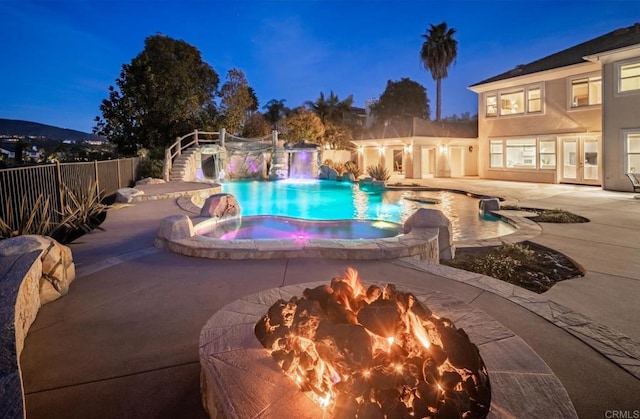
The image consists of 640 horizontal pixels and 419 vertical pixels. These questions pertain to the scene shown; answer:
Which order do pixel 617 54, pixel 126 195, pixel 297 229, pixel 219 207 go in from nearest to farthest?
pixel 219 207, pixel 297 229, pixel 126 195, pixel 617 54

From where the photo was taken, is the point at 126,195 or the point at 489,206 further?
the point at 126,195

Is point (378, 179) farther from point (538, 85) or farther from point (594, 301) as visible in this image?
point (594, 301)

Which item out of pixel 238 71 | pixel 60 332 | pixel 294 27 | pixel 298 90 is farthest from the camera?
pixel 298 90

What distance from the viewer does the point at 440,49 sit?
3250 cm

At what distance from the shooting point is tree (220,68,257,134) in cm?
2876

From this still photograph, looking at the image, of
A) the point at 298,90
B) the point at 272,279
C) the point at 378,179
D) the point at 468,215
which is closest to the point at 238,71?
the point at 378,179

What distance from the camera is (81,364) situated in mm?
2643

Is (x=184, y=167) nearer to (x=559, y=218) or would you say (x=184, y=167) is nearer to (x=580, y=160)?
(x=559, y=218)

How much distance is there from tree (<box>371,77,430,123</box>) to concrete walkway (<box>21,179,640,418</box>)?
38547 mm

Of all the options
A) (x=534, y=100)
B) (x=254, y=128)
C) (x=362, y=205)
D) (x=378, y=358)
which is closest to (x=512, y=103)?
(x=534, y=100)

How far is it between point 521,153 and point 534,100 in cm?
282

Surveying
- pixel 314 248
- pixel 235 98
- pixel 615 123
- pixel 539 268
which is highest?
pixel 235 98

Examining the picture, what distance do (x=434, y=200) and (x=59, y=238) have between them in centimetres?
1195

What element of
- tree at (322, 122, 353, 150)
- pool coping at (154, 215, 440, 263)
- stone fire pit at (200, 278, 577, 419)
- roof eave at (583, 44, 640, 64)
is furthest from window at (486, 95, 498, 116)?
stone fire pit at (200, 278, 577, 419)
